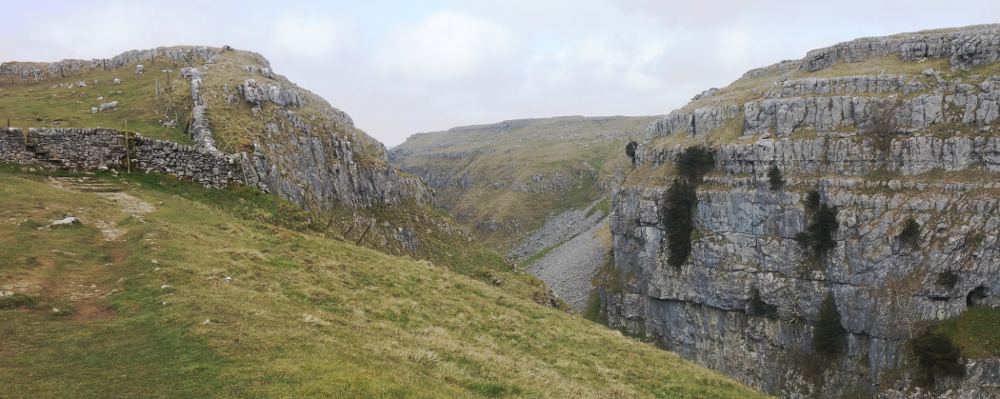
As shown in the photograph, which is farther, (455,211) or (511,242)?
(455,211)

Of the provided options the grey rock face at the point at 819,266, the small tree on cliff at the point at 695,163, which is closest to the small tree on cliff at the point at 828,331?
the grey rock face at the point at 819,266

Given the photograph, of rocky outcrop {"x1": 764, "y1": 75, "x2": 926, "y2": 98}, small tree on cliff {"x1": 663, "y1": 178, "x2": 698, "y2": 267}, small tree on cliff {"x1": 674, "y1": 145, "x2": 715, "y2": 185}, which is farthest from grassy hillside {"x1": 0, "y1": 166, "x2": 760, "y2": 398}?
rocky outcrop {"x1": 764, "y1": 75, "x2": 926, "y2": 98}

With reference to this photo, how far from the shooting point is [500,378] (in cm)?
1612

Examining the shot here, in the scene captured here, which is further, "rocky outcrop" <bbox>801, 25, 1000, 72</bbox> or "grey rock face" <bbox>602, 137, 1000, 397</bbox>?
"rocky outcrop" <bbox>801, 25, 1000, 72</bbox>

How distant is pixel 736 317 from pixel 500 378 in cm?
5556

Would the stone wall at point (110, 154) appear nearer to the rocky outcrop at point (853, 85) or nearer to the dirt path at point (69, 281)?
the dirt path at point (69, 281)

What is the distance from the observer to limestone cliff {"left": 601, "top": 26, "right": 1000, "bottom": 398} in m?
47.2

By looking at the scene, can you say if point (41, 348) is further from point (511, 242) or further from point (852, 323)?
point (511, 242)

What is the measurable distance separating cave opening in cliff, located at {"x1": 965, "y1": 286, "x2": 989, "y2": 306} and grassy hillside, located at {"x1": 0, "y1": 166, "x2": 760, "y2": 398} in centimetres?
4131

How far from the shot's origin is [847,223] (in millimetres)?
52344

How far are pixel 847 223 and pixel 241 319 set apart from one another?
2408 inches

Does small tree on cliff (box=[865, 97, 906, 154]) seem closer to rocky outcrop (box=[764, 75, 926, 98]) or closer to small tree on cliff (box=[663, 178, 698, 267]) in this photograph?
rocky outcrop (box=[764, 75, 926, 98])

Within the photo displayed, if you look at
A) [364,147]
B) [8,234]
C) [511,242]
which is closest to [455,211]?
[511,242]

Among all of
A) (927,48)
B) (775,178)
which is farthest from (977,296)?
(927,48)
